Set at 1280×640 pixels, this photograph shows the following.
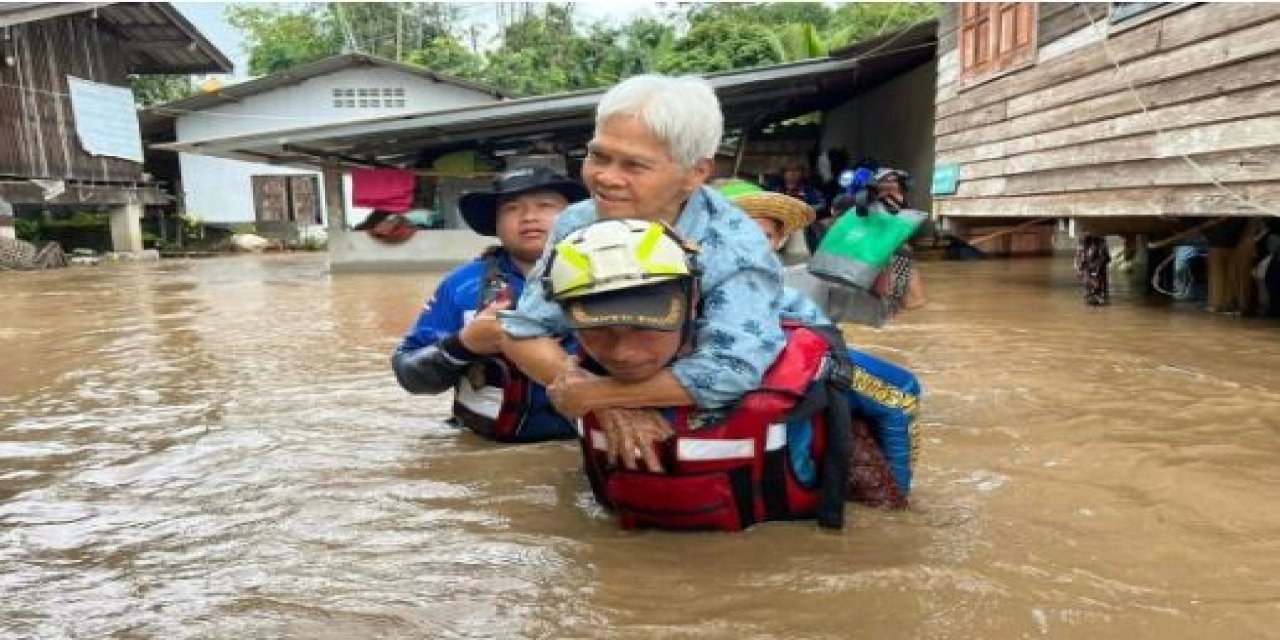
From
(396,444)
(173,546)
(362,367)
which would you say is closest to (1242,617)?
(173,546)

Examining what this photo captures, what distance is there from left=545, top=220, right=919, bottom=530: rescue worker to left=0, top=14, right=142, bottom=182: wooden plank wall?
794 inches

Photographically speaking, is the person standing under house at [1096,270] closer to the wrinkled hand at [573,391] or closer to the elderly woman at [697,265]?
the elderly woman at [697,265]

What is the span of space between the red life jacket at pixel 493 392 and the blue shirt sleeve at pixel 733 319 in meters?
1.24

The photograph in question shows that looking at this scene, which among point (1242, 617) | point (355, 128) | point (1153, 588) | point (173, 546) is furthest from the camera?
point (355, 128)

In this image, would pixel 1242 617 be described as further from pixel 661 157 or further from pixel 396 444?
pixel 396 444

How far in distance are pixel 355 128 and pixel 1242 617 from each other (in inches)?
487

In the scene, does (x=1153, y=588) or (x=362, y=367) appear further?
(x=362, y=367)

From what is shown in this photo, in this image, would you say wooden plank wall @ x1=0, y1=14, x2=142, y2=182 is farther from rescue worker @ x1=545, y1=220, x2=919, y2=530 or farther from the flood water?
rescue worker @ x1=545, y1=220, x2=919, y2=530

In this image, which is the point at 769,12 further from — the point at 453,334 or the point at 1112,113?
the point at 453,334

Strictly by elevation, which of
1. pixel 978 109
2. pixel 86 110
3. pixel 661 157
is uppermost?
pixel 86 110

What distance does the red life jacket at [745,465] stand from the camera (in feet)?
7.75

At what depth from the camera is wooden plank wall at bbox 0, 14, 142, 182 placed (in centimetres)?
1867

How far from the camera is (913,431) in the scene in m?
2.83

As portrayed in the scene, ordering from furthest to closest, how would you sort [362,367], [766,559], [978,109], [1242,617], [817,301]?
[978,109]
[362,367]
[817,301]
[766,559]
[1242,617]
